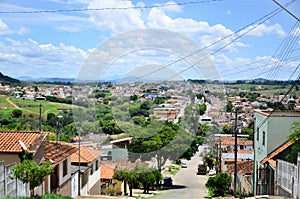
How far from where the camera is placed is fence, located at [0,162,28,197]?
27.8 ft

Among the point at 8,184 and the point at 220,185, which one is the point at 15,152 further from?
the point at 220,185

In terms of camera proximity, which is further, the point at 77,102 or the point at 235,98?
the point at 235,98

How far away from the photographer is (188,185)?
22.0 meters

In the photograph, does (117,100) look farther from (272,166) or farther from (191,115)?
(272,166)

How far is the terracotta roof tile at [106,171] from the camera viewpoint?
68.8 feet

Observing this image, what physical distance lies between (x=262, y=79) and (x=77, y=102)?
6320 mm

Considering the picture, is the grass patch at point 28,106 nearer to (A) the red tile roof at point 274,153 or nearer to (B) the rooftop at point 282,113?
(B) the rooftop at point 282,113

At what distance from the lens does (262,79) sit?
12836 mm

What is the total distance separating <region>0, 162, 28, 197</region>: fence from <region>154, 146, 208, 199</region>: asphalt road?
23.4 feet

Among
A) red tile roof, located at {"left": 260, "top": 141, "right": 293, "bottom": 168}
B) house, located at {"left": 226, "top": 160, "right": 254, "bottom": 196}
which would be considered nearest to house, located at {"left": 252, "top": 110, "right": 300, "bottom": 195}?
red tile roof, located at {"left": 260, "top": 141, "right": 293, "bottom": 168}

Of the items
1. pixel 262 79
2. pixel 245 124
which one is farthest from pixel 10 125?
pixel 262 79

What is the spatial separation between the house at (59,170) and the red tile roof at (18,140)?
1.10 metres

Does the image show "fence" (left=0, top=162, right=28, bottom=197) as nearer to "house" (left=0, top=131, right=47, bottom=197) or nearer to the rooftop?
"house" (left=0, top=131, right=47, bottom=197)

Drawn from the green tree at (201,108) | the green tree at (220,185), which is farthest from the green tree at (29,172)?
the green tree at (220,185)
